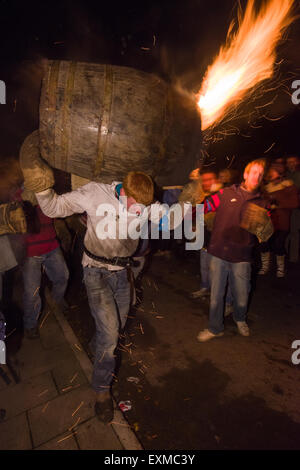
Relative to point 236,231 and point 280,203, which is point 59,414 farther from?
point 280,203

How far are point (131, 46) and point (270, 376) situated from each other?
1244 centimetres

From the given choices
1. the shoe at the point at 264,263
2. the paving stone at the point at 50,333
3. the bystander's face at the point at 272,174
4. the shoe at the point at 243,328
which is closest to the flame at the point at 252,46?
the bystander's face at the point at 272,174

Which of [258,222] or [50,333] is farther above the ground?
[258,222]

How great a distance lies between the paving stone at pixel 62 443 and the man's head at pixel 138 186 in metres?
2.47

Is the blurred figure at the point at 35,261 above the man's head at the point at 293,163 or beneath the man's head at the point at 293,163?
beneath

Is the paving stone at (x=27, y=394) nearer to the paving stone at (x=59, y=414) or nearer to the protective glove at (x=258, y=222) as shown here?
the paving stone at (x=59, y=414)

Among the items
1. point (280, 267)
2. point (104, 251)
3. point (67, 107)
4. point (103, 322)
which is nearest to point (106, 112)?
point (67, 107)

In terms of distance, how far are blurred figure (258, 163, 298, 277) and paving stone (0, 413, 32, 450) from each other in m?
5.88

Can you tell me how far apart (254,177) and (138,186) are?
1934 millimetres

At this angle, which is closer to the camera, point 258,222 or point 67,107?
point 67,107

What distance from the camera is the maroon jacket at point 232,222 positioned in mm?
3521

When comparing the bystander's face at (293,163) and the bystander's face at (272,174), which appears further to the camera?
the bystander's face at (293,163)

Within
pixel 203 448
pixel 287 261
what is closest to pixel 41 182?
pixel 203 448

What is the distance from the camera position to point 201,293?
5.33 m
